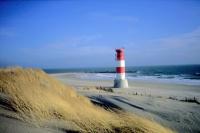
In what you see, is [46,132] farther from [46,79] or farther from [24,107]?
[46,79]

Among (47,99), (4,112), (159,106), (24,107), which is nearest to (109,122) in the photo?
(47,99)

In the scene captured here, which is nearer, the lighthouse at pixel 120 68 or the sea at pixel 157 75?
the lighthouse at pixel 120 68

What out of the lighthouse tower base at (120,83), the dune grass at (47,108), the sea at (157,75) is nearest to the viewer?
the dune grass at (47,108)

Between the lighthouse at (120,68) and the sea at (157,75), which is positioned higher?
the lighthouse at (120,68)

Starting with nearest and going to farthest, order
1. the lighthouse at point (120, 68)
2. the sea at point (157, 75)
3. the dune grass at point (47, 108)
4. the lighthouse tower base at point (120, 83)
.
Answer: the dune grass at point (47, 108) < the lighthouse at point (120, 68) < the lighthouse tower base at point (120, 83) < the sea at point (157, 75)

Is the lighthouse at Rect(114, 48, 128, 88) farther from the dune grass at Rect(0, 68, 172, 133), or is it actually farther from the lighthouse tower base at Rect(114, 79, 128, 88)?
the dune grass at Rect(0, 68, 172, 133)

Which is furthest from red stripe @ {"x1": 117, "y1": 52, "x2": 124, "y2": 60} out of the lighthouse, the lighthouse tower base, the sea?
the sea

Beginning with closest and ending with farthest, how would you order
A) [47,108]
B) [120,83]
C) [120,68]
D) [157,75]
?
[47,108] → [120,68] → [120,83] → [157,75]

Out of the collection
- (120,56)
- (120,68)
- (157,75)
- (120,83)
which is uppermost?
(120,56)

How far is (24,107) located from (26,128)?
0.87 feet

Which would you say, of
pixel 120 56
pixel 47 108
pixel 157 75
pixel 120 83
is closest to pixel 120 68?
pixel 120 56

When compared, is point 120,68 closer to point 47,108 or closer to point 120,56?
point 120,56

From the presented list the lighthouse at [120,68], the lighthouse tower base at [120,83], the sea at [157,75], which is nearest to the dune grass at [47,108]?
the lighthouse at [120,68]

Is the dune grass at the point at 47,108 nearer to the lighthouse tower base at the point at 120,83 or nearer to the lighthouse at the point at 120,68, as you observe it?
the lighthouse at the point at 120,68
